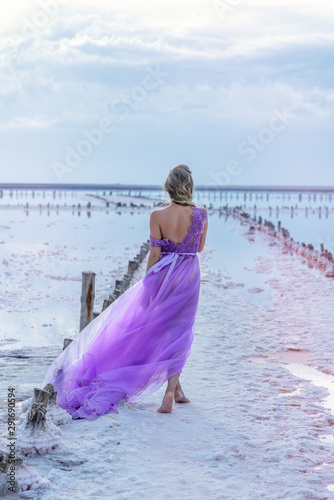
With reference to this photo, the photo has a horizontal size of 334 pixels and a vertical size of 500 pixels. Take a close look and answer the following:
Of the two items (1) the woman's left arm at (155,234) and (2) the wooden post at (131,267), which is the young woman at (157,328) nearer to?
(1) the woman's left arm at (155,234)

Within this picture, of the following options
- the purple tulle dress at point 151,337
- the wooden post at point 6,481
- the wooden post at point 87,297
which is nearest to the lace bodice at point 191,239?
the purple tulle dress at point 151,337

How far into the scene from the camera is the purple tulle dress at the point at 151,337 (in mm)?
5746

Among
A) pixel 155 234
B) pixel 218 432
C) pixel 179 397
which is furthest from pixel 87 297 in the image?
pixel 218 432

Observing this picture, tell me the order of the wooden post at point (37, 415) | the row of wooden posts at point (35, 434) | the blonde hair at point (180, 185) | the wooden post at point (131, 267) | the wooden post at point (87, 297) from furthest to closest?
the wooden post at point (131, 267) < the wooden post at point (87, 297) < the blonde hair at point (180, 185) < the wooden post at point (37, 415) < the row of wooden posts at point (35, 434)

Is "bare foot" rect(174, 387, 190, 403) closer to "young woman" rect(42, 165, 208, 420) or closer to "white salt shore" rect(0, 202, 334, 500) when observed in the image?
"white salt shore" rect(0, 202, 334, 500)

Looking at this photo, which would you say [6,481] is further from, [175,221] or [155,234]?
[175,221]

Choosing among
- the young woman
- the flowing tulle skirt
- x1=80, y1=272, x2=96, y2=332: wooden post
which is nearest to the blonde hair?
the young woman

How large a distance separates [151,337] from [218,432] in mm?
1050

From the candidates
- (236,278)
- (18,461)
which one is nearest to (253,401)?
(18,461)

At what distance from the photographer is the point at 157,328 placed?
5.82 metres

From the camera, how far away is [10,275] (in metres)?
17.0

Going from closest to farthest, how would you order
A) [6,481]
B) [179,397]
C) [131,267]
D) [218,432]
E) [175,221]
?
1. [6,481]
2. [218,432]
3. [175,221]
4. [179,397]
5. [131,267]

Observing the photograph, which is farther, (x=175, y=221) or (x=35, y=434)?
(x=175, y=221)

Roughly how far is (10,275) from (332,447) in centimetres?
1314
